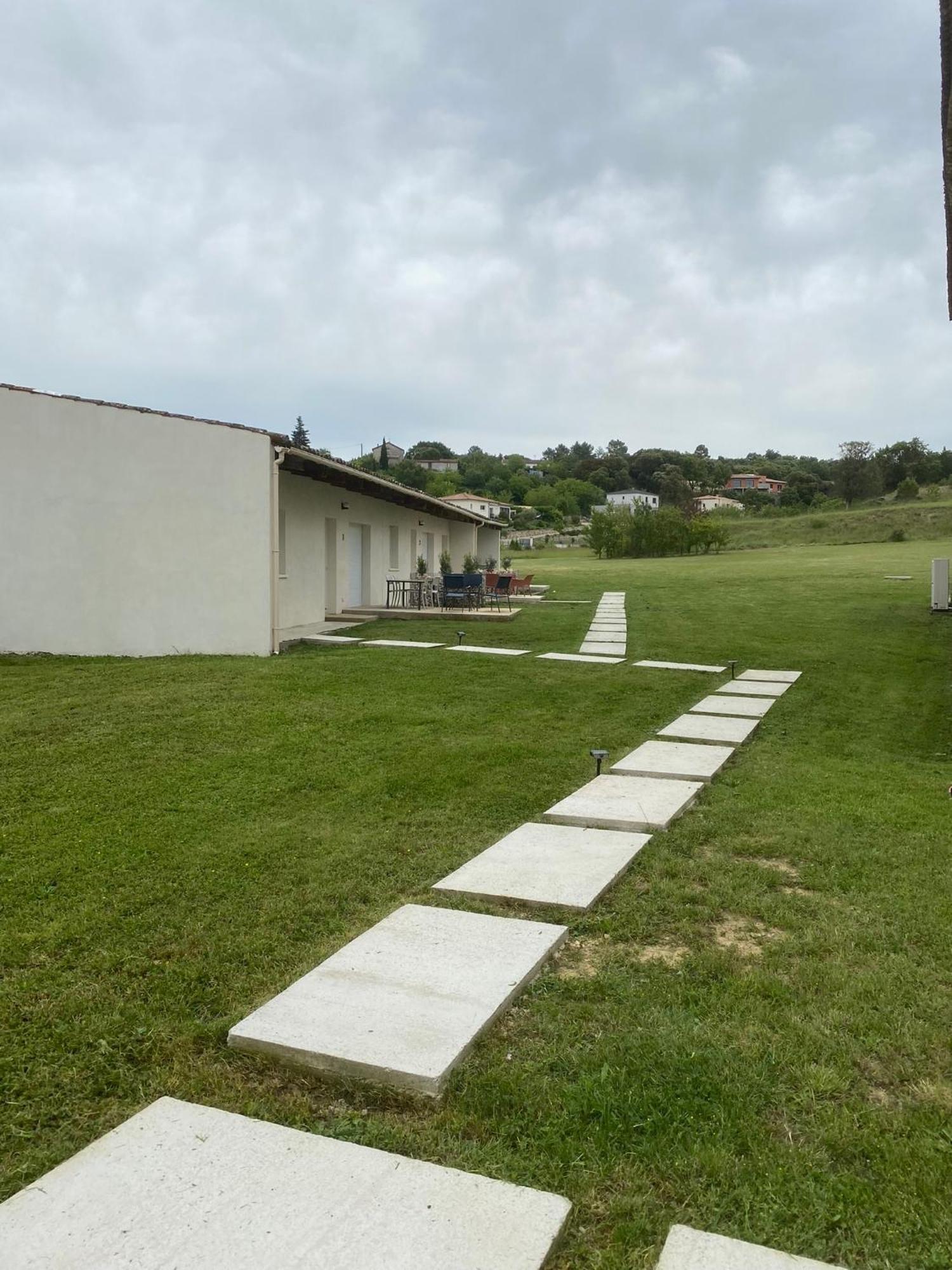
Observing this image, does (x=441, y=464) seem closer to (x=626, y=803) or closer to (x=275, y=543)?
(x=275, y=543)

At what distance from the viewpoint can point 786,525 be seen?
175ft

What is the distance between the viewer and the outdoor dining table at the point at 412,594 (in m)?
18.3

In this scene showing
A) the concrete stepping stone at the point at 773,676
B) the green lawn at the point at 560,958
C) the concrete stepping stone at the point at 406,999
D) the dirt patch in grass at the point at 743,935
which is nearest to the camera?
the green lawn at the point at 560,958

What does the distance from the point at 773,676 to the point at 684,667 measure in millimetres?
1056

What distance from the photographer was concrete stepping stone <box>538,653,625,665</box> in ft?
34.2

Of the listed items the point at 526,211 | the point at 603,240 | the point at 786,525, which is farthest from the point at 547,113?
the point at 786,525

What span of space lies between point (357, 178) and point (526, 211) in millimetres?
3345

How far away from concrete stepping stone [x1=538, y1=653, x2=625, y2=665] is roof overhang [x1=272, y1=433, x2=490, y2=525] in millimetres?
4408

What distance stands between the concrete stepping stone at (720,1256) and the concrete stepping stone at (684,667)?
8524mm

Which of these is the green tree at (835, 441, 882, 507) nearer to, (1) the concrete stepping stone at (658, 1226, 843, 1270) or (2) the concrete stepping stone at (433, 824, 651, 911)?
(2) the concrete stepping stone at (433, 824, 651, 911)

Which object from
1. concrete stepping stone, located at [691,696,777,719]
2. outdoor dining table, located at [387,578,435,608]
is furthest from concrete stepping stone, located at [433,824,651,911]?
outdoor dining table, located at [387,578,435,608]

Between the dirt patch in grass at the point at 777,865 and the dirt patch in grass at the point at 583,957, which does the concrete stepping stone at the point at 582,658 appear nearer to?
the dirt patch in grass at the point at 777,865

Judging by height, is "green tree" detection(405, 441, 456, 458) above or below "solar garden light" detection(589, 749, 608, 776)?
above

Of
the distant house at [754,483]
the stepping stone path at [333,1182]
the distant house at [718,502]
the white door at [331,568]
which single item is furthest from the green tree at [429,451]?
the stepping stone path at [333,1182]
